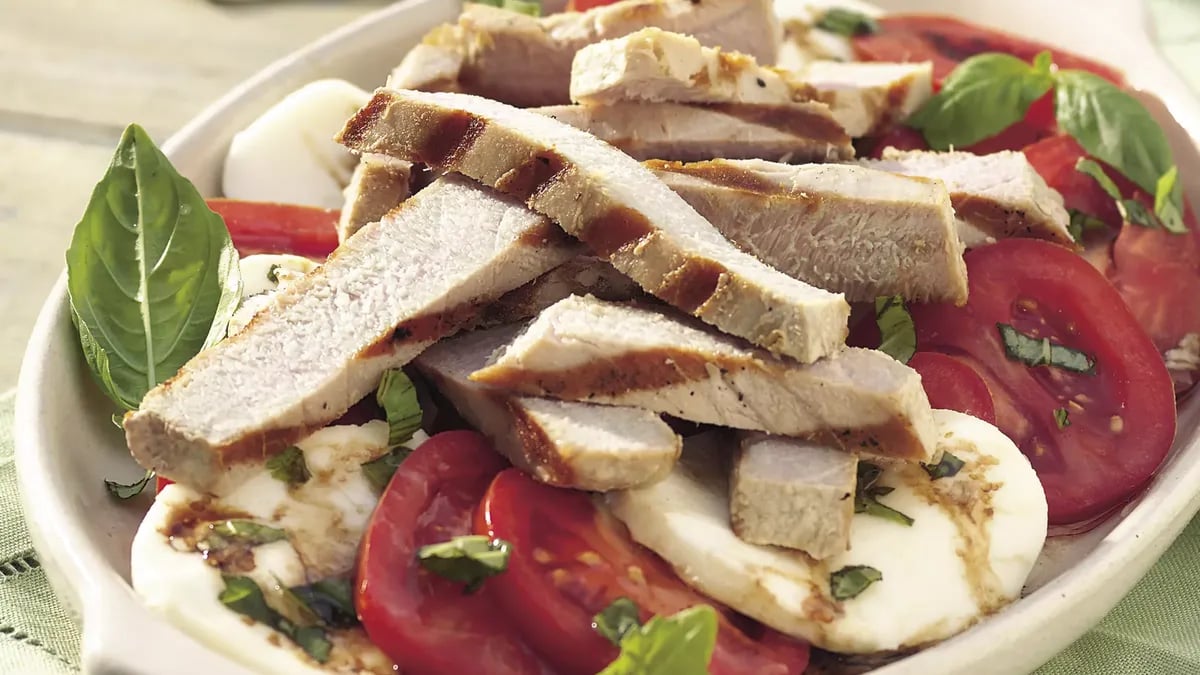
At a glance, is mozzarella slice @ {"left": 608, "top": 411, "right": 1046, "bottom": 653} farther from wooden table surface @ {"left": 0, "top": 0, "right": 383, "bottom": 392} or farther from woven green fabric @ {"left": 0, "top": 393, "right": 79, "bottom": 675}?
wooden table surface @ {"left": 0, "top": 0, "right": 383, "bottom": 392}

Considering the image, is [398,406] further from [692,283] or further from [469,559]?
[692,283]

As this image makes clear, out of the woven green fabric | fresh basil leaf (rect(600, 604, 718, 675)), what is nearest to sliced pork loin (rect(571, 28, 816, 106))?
fresh basil leaf (rect(600, 604, 718, 675))

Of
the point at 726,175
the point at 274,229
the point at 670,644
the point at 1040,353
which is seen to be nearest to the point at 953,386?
the point at 1040,353

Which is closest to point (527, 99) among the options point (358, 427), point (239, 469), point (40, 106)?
point (358, 427)

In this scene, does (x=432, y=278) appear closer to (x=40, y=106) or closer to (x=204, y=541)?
(x=204, y=541)

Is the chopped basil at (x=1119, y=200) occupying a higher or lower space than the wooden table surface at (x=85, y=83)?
higher

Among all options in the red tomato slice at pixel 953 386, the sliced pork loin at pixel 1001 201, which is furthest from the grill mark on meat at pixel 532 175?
the sliced pork loin at pixel 1001 201

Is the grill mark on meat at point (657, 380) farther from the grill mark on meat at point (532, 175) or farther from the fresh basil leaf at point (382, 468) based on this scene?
the grill mark on meat at point (532, 175)
